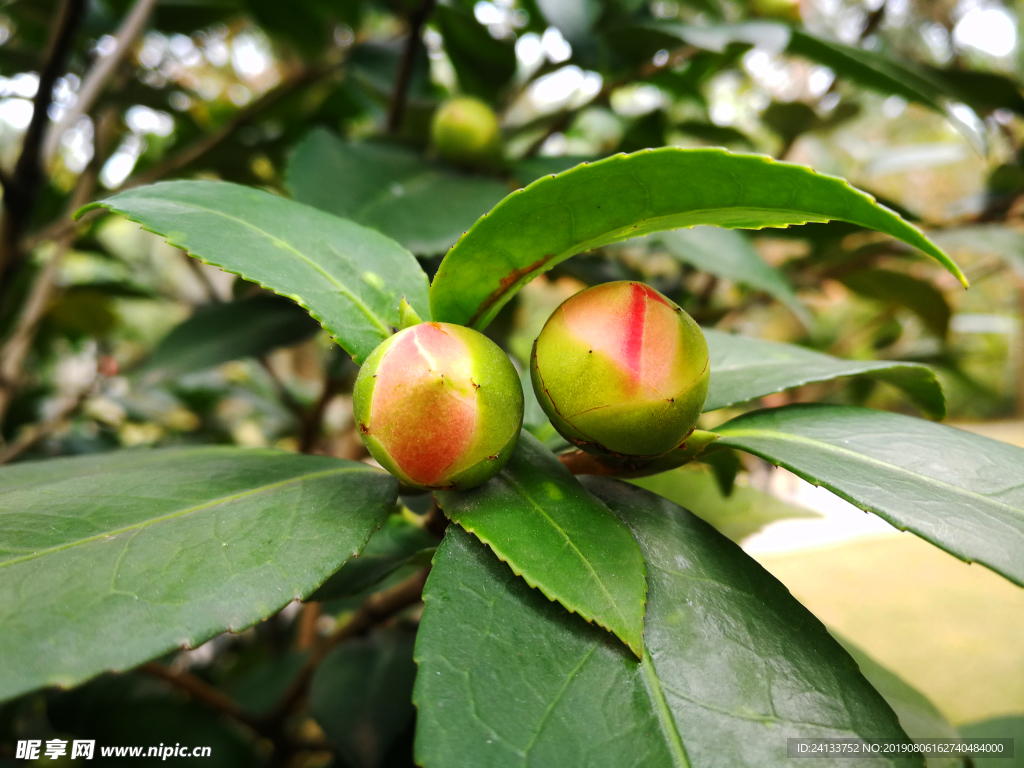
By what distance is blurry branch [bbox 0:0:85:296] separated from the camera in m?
0.83

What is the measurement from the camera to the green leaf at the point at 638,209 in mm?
348

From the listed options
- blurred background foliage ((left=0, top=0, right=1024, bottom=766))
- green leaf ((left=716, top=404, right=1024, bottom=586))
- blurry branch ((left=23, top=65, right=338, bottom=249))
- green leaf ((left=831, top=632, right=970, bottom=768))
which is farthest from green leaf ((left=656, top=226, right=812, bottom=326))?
blurry branch ((left=23, top=65, right=338, bottom=249))

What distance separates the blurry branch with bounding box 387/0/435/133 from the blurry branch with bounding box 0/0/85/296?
0.40 m

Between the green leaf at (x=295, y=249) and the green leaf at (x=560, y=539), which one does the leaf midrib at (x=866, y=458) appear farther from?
the green leaf at (x=295, y=249)

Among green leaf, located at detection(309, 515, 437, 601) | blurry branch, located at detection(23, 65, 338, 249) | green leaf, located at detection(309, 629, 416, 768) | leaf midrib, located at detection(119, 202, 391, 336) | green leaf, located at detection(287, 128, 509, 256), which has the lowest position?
green leaf, located at detection(309, 629, 416, 768)

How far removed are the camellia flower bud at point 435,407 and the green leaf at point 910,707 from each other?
0.36m

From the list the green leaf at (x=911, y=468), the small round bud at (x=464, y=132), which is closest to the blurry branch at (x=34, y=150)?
the small round bud at (x=464, y=132)

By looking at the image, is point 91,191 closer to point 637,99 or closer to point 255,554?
point 255,554

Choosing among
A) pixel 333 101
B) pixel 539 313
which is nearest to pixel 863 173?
pixel 539 313

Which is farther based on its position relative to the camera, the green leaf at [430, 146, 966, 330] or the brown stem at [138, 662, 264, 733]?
the brown stem at [138, 662, 264, 733]

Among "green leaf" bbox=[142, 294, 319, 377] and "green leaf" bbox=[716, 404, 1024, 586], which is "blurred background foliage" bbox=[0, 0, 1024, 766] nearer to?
"green leaf" bbox=[142, 294, 319, 377]

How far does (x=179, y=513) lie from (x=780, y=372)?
457 millimetres

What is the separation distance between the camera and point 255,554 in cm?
39

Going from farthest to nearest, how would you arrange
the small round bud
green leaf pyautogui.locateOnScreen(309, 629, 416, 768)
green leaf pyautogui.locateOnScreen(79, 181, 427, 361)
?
the small round bud < green leaf pyautogui.locateOnScreen(309, 629, 416, 768) < green leaf pyautogui.locateOnScreen(79, 181, 427, 361)
